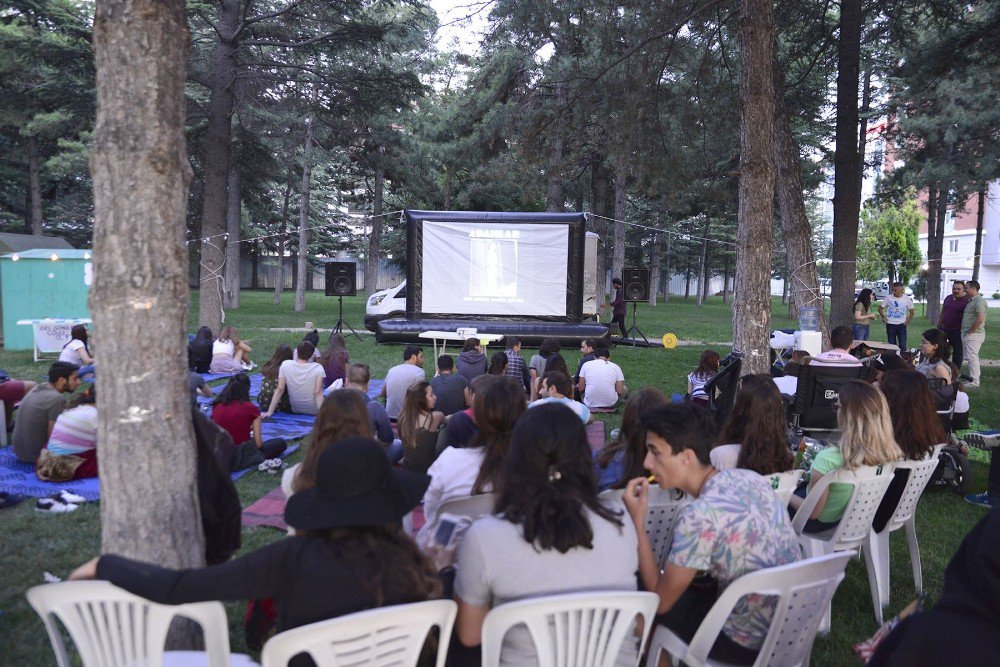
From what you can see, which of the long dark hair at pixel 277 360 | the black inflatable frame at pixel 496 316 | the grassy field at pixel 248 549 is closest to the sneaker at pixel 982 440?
the grassy field at pixel 248 549

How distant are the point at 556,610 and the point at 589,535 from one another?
252mm

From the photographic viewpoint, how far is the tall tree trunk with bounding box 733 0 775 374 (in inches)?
264

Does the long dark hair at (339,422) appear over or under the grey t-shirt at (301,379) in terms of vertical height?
over

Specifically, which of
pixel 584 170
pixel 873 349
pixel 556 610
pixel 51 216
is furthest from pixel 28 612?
pixel 51 216

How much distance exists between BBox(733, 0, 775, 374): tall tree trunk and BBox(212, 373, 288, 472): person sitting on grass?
429 cm

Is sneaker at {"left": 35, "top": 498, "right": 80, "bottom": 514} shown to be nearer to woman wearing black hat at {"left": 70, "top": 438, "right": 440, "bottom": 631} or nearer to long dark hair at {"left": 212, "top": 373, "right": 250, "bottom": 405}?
long dark hair at {"left": 212, "top": 373, "right": 250, "bottom": 405}

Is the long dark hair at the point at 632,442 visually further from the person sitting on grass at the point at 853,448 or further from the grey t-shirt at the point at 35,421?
the grey t-shirt at the point at 35,421

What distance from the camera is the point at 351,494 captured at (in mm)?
2025

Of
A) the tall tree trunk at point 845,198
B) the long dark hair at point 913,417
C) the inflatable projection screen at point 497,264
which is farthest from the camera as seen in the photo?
the inflatable projection screen at point 497,264

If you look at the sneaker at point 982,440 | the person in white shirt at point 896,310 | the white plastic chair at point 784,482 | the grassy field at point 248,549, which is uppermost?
the person in white shirt at point 896,310

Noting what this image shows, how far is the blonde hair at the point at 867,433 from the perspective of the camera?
352 cm

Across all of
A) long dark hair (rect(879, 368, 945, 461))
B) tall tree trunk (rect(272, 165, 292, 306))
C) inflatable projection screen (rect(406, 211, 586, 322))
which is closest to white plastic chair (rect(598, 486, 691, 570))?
long dark hair (rect(879, 368, 945, 461))

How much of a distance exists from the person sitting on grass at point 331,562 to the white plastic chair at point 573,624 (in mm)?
240

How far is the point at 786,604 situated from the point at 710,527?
1.02 ft
